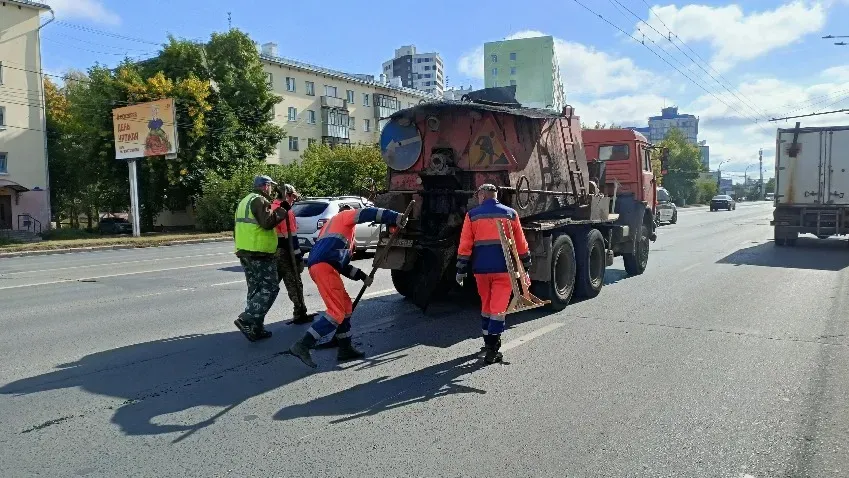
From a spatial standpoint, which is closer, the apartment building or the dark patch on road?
the dark patch on road

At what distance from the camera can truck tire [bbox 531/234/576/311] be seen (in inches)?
332

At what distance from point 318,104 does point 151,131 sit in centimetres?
2747

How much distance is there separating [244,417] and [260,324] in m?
2.45

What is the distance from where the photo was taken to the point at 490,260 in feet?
20.2

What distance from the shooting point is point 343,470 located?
375 cm

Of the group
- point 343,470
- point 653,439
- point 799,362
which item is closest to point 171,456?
point 343,470

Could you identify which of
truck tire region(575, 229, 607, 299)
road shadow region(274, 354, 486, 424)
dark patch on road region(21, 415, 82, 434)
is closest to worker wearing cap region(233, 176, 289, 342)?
road shadow region(274, 354, 486, 424)

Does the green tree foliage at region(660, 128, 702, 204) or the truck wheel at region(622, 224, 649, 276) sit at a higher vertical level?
the green tree foliage at region(660, 128, 702, 204)

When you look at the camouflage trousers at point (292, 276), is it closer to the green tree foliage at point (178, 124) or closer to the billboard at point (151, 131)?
the billboard at point (151, 131)

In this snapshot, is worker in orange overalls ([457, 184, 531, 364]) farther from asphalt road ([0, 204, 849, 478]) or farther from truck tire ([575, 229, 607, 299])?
truck tire ([575, 229, 607, 299])

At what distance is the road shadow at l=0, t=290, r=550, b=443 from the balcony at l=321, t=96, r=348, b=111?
50.9 m

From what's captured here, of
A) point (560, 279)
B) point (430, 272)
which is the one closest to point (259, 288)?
point (430, 272)

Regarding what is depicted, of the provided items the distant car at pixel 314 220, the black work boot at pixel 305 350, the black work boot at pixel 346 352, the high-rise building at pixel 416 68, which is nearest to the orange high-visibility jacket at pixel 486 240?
the black work boot at pixel 346 352

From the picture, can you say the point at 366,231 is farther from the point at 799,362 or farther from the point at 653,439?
the point at 653,439
